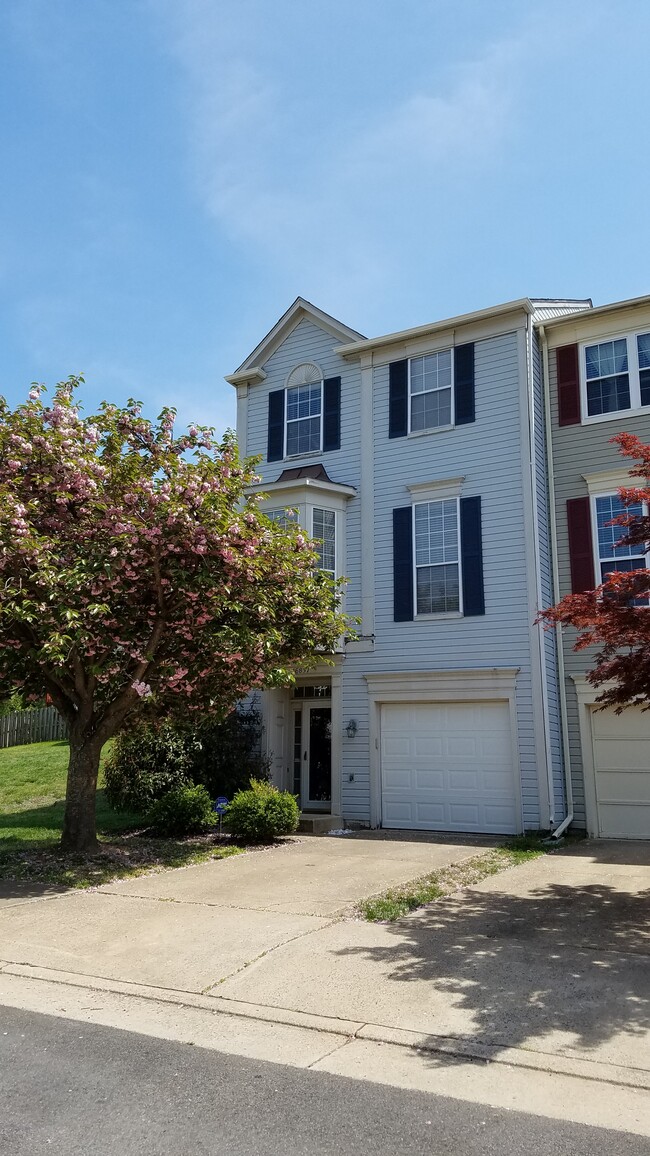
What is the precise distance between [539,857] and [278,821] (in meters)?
3.82

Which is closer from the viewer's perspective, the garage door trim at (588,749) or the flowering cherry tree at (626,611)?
the flowering cherry tree at (626,611)

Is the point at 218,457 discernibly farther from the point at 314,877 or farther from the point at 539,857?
the point at 539,857

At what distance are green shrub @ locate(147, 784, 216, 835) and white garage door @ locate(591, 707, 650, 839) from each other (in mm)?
6257

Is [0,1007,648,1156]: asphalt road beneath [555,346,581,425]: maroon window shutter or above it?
beneath

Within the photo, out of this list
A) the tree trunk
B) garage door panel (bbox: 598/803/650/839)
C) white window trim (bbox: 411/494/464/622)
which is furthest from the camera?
white window trim (bbox: 411/494/464/622)

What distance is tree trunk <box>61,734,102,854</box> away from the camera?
1097cm

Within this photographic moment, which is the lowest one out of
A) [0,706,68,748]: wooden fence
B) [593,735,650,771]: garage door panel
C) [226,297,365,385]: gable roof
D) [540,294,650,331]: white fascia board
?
[593,735,650,771]: garage door panel

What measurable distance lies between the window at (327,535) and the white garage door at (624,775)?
560 cm

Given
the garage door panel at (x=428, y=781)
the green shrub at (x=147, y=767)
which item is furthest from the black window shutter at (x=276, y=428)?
the garage door panel at (x=428, y=781)

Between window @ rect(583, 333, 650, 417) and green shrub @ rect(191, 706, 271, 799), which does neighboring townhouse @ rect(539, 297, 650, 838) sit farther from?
green shrub @ rect(191, 706, 271, 799)

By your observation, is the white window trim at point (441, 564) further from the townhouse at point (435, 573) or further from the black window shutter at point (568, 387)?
the black window shutter at point (568, 387)

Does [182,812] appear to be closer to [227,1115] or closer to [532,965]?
[532,965]

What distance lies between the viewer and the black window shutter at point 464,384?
15359 mm

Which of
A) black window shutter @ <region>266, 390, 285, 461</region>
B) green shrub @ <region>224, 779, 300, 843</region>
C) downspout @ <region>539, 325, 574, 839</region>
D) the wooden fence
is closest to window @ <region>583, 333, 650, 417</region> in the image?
downspout @ <region>539, 325, 574, 839</region>
